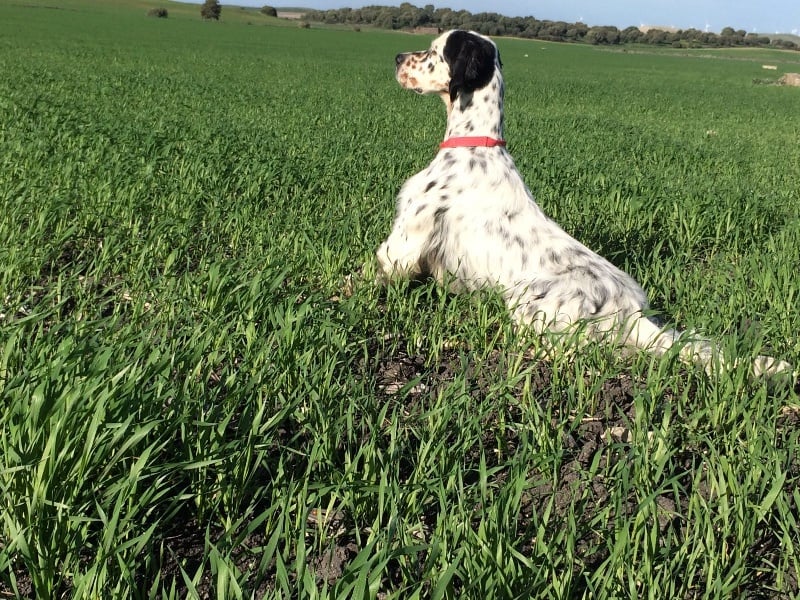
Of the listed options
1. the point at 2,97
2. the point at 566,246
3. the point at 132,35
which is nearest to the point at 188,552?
the point at 566,246

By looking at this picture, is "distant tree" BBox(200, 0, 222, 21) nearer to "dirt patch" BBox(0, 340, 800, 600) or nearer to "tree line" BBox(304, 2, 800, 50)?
"tree line" BBox(304, 2, 800, 50)

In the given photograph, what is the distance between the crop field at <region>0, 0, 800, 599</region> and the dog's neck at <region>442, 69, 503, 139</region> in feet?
3.48

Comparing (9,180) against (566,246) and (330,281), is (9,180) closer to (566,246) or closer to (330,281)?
(330,281)

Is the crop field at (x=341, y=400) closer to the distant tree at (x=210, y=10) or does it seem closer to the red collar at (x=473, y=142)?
the red collar at (x=473, y=142)

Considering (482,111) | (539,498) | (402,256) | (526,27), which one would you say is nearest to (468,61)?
(482,111)

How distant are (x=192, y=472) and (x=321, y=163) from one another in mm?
5791

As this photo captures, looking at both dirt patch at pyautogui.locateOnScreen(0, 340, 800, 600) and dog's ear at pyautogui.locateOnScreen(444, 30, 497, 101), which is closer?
dirt patch at pyautogui.locateOnScreen(0, 340, 800, 600)

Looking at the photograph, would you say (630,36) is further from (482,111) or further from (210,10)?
(482,111)

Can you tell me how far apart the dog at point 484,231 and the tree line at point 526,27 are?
90.0 meters

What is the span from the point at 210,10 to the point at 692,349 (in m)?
84.6

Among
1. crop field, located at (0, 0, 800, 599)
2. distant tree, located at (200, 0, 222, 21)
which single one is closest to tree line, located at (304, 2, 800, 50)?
distant tree, located at (200, 0, 222, 21)

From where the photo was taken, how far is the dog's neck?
4.23 m

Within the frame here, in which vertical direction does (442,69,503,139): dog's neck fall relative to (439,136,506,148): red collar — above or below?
above

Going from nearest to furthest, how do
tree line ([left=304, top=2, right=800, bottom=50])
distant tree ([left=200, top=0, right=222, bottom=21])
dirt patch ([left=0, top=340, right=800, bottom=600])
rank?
1. dirt patch ([left=0, top=340, right=800, bottom=600])
2. distant tree ([left=200, top=0, right=222, bottom=21])
3. tree line ([left=304, top=2, right=800, bottom=50])
